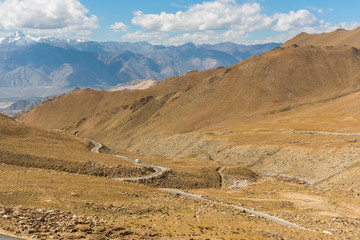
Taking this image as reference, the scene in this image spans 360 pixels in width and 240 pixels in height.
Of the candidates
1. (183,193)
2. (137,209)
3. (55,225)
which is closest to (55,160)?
(183,193)

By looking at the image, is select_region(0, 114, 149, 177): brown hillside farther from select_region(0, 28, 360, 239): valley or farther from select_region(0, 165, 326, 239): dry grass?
select_region(0, 165, 326, 239): dry grass

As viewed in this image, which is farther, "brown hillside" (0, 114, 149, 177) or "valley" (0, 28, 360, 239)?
"brown hillside" (0, 114, 149, 177)

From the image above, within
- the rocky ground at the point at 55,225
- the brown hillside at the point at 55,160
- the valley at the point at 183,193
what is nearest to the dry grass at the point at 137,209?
the valley at the point at 183,193

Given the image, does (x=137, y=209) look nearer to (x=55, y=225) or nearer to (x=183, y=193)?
(x=55, y=225)

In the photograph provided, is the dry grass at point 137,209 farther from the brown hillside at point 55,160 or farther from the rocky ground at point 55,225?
the brown hillside at point 55,160

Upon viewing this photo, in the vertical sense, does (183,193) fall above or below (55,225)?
below

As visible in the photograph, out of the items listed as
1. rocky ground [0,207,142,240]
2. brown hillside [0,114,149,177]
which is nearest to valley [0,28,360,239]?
rocky ground [0,207,142,240]

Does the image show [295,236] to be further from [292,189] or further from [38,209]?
[292,189]

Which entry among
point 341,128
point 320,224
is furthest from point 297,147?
point 320,224

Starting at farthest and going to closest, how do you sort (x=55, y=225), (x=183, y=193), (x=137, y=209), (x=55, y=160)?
(x=55, y=160)
(x=183, y=193)
(x=137, y=209)
(x=55, y=225)

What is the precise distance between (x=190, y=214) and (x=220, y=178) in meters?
43.3

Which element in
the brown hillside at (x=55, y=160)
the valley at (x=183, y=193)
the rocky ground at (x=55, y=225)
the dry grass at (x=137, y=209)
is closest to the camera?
the rocky ground at (x=55, y=225)

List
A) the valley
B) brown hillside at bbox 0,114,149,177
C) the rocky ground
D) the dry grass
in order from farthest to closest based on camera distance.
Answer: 1. brown hillside at bbox 0,114,149,177
2. the dry grass
3. the valley
4. the rocky ground

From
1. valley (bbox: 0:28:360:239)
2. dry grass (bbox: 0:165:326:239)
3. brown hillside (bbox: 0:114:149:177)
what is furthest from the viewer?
brown hillside (bbox: 0:114:149:177)
